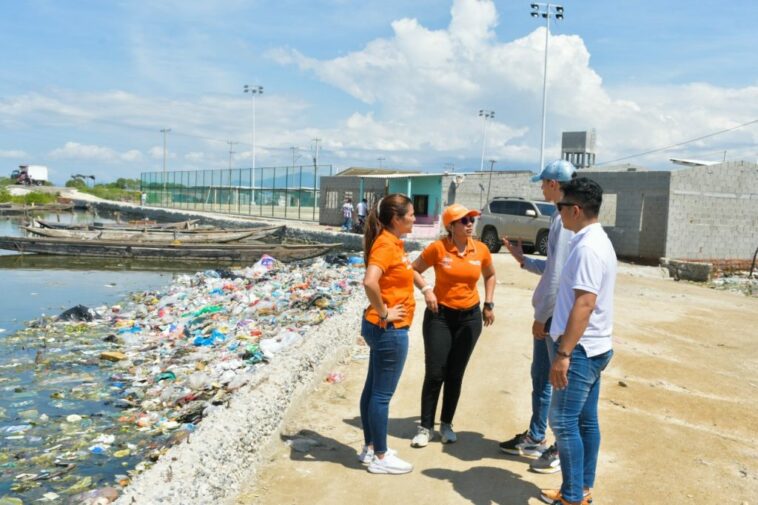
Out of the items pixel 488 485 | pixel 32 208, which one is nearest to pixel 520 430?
pixel 488 485

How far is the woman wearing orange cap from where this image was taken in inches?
165

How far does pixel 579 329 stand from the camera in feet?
9.71

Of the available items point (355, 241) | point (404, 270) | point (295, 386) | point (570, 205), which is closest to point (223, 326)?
point (295, 386)

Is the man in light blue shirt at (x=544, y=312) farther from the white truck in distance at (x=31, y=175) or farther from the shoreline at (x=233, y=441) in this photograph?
the white truck in distance at (x=31, y=175)

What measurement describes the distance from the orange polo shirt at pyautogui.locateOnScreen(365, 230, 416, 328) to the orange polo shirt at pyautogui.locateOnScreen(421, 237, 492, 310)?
50cm

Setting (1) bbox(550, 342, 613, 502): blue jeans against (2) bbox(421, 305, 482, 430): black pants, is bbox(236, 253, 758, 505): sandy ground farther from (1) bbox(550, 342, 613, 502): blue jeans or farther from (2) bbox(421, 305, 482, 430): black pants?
(1) bbox(550, 342, 613, 502): blue jeans

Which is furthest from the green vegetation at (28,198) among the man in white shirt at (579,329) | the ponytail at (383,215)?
the man in white shirt at (579,329)

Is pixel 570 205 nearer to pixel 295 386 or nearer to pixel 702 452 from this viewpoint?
pixel 702 452

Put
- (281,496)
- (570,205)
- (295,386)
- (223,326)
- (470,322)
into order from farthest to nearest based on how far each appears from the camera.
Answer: (223,326) < (295,386) < (470,322) < (281,496) < (570,205)

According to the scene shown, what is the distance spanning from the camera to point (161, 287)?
1697cm

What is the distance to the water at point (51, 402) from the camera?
4980 millimetres

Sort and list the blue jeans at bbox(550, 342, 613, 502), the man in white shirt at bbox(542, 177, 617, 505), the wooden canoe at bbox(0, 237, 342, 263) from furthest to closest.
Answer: the wooden canoe at bbox(0, 237, 342, 263), the blue jeans at bbox(550, 342, 613, 502), the man in white shirt at bbox(542, 177, 617, 505)

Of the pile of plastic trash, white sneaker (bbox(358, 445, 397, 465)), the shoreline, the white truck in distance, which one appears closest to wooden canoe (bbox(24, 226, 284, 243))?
the pile of plastic trash

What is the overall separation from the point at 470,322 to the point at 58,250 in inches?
899
